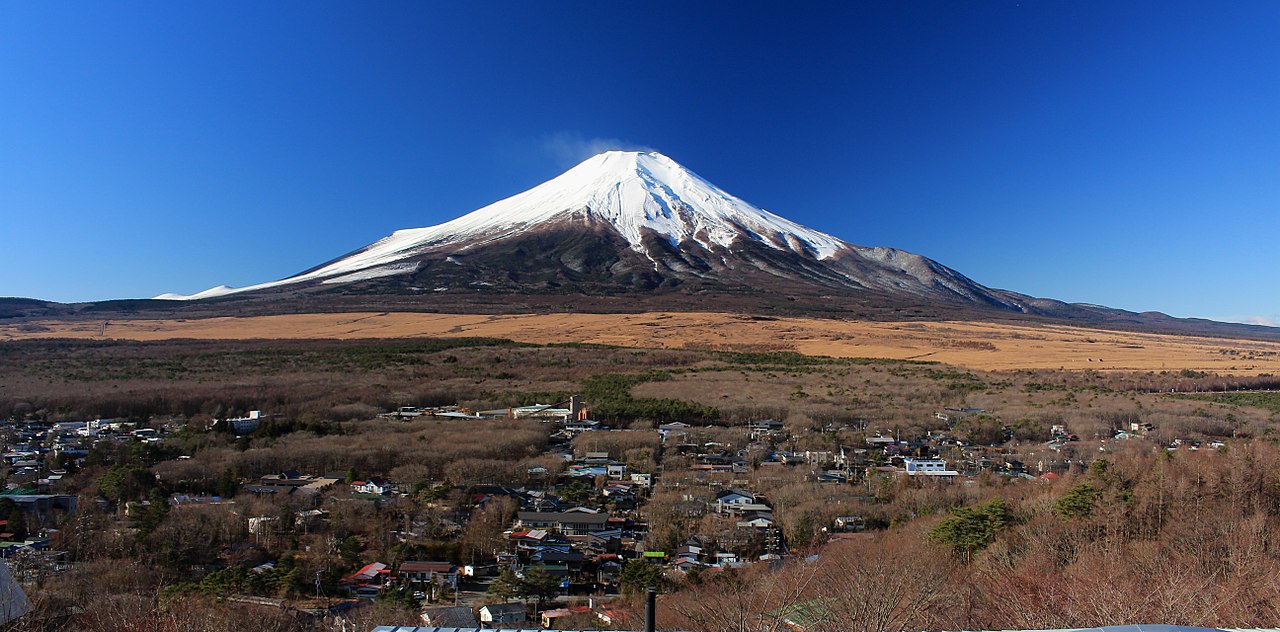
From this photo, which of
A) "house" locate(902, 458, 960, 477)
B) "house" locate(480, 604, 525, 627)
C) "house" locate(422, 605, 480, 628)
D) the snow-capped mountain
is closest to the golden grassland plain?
the snow-capped mountain

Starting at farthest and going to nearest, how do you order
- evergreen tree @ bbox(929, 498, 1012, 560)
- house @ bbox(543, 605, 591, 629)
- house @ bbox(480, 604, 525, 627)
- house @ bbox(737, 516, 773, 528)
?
house @ bbox(737, 516, 773, 528) → evergreen tree @ bbox(929, 498, 1012, 560) → house @ bbox(543, 605, 591, 629) → house @ bbox(480, 604, 525, 627)

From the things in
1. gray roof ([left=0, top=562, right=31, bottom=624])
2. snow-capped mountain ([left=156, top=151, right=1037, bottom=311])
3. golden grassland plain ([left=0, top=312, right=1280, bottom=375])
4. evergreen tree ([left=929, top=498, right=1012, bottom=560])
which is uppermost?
snow-capped mountain ([left=156, top=151, right=1037, bottom=311])

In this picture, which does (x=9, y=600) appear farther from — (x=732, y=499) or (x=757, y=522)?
(x=732, y=499)

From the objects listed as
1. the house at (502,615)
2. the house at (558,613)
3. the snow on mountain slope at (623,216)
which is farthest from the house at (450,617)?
the snow on mountain slope at (623,216)

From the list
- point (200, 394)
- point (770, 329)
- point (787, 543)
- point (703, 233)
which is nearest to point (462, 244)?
point (703, 233)

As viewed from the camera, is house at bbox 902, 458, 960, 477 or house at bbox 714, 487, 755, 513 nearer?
house at bbox 714, 487, 755, 513

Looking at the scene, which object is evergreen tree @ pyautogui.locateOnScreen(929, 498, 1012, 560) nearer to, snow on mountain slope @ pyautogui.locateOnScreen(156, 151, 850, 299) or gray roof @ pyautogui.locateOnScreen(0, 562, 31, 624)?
gray roof @ pyautogui.locateOnScreen(0, 562, 31, 624)
